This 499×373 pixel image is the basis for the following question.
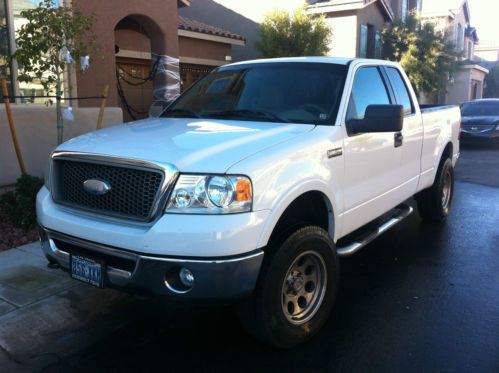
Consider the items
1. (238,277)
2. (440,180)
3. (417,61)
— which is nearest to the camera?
(238,277)

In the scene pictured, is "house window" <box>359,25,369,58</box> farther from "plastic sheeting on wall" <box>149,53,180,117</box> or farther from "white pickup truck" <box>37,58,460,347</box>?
"white pickup truck" <box>37,58,460,347</box>

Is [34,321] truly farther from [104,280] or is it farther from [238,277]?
[238,277]

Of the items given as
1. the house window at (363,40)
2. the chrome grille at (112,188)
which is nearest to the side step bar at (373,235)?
the chrome grille at (112,188)

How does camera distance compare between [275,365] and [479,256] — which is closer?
[275,365]

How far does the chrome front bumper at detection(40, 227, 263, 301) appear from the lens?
9.40 feet

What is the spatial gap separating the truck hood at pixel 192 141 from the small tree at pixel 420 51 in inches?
777

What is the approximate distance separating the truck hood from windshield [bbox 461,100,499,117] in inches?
561

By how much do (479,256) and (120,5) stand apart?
7048 millimetres

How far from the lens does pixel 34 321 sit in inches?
153

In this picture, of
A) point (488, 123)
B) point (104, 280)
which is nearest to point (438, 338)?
point (104, 280)

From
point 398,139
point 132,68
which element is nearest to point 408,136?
point 398,139

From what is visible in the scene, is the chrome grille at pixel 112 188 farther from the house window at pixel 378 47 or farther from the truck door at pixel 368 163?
the house window at pixel 378 47

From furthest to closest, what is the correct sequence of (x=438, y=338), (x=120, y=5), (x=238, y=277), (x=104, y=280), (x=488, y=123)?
1. (x=488, y=123)
2. (x=120, y=5)
3. (x=438, y=338)
4. (x=104, y=280)
5. (x=238, y=277)

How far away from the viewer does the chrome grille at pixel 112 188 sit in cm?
303
